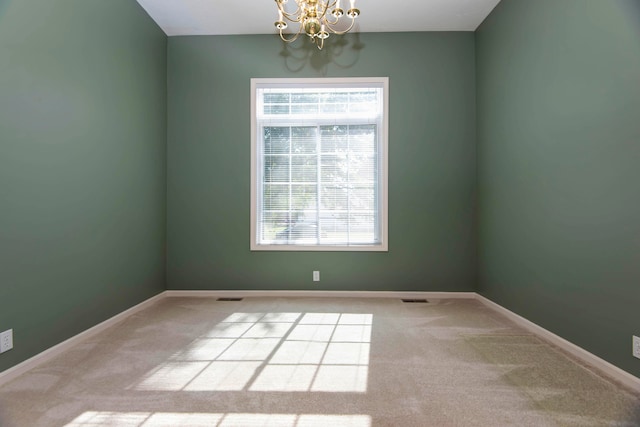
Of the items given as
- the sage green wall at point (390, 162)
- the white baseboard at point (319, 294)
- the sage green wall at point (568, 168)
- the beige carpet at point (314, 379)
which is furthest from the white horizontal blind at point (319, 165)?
the sage green wall at point (568, 168)

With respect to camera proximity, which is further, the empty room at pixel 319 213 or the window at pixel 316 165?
the window at pixel 316 165

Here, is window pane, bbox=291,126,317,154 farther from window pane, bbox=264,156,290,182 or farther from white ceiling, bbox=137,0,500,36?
white ceiling, bbox=137,0,500,36

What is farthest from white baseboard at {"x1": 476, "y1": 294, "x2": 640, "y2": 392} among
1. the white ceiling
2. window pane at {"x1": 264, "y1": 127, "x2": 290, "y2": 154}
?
the white ceiling

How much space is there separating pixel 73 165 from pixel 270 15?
241cm

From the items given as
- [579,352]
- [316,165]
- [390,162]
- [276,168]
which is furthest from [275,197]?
[579,352]

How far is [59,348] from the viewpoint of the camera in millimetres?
2279

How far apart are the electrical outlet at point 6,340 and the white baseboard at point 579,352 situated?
3.62m

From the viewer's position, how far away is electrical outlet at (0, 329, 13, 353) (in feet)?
6.19

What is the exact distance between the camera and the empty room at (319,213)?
1.84m

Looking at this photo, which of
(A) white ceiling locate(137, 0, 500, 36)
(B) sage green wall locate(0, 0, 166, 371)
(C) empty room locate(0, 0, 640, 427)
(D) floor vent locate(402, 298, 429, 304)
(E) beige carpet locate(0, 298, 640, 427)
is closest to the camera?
(E) beige carpet locate(0, 298, 640, 427)

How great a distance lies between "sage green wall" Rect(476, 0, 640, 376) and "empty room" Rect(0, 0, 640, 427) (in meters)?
0.02

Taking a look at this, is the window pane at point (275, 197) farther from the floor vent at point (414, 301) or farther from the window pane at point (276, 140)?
the floor vent at point (414, 301)

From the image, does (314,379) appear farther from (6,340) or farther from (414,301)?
(414,301)

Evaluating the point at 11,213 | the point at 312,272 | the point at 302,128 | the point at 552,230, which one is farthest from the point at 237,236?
the point at 552,230
